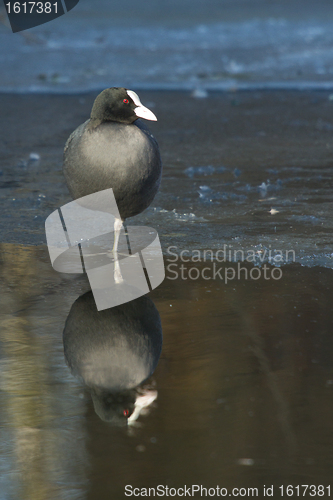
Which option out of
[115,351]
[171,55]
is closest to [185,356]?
Answer: [115,351]

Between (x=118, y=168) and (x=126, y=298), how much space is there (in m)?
0.82

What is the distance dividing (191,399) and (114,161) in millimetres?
1814

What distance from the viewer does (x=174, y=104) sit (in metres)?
11.4

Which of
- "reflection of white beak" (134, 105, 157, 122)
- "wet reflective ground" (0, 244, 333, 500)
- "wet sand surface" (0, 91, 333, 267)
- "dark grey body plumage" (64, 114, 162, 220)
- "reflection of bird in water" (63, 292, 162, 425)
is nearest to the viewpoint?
"wet reflective ground" (0, 244, 333, 500)

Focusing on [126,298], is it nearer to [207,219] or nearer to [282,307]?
[282,307]

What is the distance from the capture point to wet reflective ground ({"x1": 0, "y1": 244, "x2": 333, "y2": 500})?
7.91 feet

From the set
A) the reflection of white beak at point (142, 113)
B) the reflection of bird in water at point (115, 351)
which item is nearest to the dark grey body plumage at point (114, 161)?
the reflection of white beak at point (142, 113)

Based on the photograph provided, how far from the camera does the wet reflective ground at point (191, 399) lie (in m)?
2.41

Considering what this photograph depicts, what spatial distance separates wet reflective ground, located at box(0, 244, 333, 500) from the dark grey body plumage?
0.67 meters

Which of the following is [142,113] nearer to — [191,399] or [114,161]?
[114,161]

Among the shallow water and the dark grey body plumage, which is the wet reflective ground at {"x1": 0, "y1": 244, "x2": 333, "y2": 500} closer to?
the dark grey body plumage

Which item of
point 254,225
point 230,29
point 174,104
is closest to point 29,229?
point 254,225

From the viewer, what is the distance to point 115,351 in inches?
131

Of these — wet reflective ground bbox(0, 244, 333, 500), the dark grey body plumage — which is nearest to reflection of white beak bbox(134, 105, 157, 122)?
the dark grey body plumage
